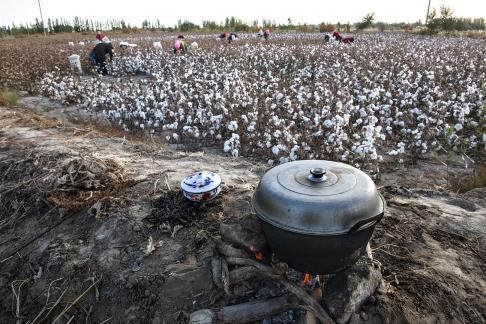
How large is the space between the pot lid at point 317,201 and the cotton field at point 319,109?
2.89m

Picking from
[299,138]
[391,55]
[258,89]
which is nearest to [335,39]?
[391,55]

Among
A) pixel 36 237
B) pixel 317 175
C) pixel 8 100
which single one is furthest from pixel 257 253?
pixel 8 100

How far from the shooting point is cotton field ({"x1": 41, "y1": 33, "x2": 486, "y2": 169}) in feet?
21.7

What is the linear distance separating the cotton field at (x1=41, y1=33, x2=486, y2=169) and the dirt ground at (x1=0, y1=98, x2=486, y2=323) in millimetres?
1529

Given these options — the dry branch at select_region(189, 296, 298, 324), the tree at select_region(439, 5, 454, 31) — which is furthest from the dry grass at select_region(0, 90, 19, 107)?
the tree at select_region(439, 5, 454, 31)

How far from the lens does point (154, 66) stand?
14.2 m

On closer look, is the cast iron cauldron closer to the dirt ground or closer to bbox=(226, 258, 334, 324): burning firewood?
bbox=(226, 258, 334, 324): burning firewood

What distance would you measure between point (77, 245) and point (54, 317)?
29.7 inches

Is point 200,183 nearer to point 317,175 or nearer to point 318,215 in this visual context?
point 317,175

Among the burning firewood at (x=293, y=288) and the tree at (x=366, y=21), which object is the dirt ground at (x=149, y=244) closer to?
the burning firewood at (x=293, y=288)

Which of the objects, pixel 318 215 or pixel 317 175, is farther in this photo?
pixel 317 175

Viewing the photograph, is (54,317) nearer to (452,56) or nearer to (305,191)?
(305,191)

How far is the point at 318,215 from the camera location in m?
2.41

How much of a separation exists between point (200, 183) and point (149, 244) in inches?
30.8
